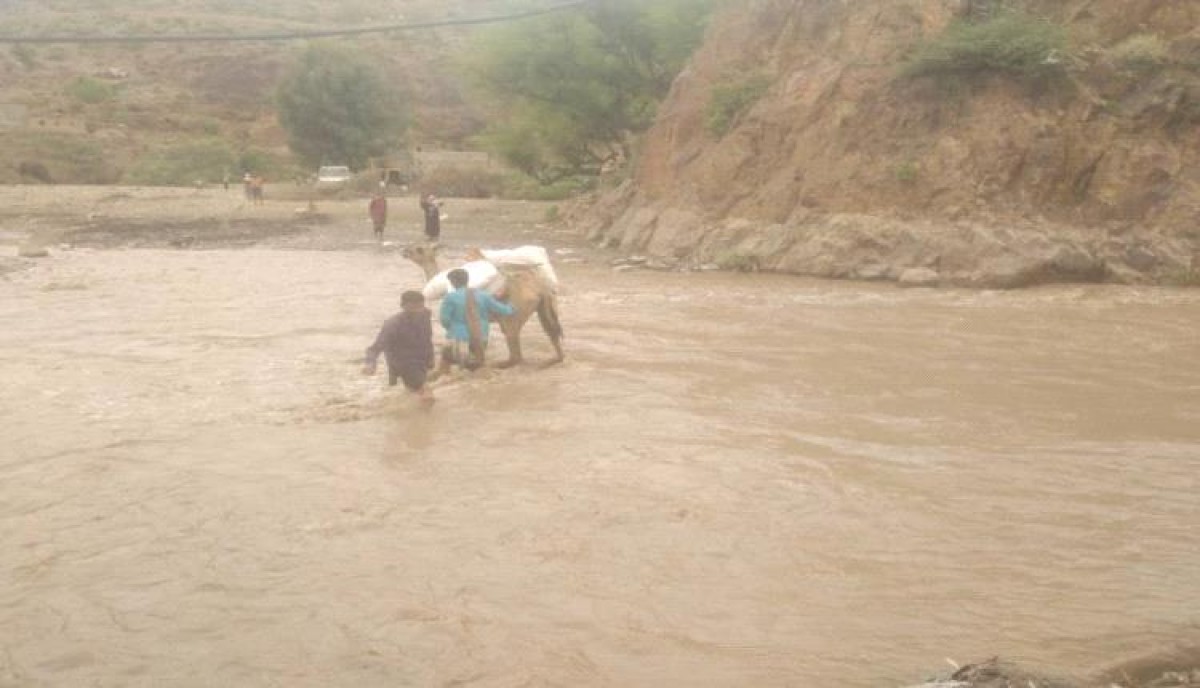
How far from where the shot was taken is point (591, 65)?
31141 millimetres

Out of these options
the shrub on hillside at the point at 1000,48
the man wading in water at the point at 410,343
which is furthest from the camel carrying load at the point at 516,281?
the shrub on hillside at the point at 1000,48

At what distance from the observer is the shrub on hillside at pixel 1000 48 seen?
18625 millimetres

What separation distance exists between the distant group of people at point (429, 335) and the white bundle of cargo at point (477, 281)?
9cm

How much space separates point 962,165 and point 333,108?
123 feet

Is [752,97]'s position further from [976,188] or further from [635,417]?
[635,417]

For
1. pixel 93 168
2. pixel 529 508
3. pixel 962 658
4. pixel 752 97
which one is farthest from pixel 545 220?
pixel 93 168

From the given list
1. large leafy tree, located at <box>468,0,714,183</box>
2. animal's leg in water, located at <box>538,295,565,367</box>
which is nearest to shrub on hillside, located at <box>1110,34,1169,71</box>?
animal's leg in water, located at <box>538,295,565,367</box>

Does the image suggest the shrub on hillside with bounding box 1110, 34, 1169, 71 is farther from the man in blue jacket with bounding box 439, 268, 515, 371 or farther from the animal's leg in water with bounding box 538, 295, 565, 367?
the man in blue jacket with bounding box 439, 268, 515, 371

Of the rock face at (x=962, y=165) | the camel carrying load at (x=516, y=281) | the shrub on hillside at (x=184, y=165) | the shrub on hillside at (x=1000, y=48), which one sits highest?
the shrub on hillside at (x=1000, y=48)

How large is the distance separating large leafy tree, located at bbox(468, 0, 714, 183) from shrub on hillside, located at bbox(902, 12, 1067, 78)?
11.8m

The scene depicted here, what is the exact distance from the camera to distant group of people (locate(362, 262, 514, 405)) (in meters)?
9.83

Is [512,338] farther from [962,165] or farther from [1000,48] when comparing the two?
[1000,48]

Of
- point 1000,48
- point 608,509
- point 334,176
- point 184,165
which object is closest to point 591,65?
point 1000,48

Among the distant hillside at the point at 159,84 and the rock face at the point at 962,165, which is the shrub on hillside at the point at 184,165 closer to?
the distant hillside at the point at 159,84
